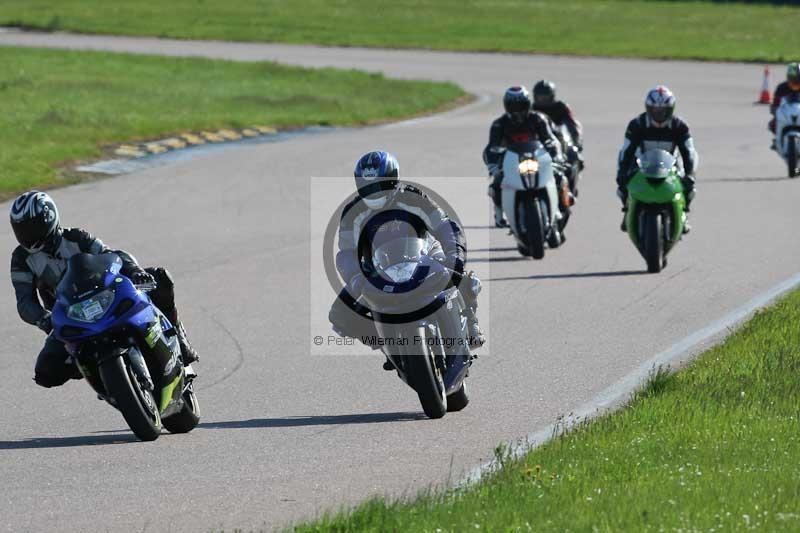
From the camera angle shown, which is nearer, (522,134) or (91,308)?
(91,308)

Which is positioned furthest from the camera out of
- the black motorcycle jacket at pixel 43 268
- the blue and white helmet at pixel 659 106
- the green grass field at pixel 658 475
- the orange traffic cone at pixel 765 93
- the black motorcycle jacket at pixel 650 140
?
the orange traffic cone at pixel 765 93

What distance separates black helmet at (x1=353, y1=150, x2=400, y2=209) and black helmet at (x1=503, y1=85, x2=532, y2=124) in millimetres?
6823

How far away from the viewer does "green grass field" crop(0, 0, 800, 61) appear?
161 ft

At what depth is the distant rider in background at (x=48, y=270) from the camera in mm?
8672

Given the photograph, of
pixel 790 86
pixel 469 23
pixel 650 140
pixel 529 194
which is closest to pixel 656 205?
pixel 650 140

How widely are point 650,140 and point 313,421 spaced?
7247mm

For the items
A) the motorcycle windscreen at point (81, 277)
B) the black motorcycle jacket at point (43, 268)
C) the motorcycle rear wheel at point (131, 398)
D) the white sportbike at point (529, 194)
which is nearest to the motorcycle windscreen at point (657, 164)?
the white sportbike at point (529, 194)

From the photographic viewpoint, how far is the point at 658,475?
716cm

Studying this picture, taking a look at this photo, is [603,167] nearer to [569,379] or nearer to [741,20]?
[569,379]

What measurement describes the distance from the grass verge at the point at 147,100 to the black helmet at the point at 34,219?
1243cm

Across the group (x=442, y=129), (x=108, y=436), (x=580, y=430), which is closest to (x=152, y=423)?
(x=108, y=436)

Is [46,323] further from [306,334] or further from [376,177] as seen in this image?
[306,334]

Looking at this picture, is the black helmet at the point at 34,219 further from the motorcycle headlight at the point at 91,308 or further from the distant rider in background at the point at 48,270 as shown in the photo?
the motorcycle headlight at the point at 91,308

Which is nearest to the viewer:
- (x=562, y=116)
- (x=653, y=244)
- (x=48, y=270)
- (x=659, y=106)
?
(x=48, y=270)
